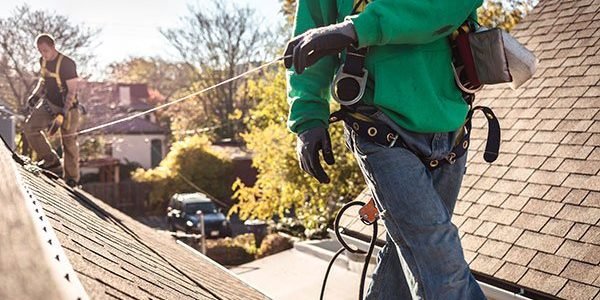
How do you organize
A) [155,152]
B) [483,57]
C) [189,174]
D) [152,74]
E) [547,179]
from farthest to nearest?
[152,74] → [155,152] → [189,174] → [547,179] → [483,57]

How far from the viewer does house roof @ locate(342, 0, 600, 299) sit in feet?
13.0

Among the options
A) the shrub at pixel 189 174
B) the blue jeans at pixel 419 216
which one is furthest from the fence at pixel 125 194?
the blue jeans at pixel 419 216

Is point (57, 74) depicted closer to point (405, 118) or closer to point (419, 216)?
point (405, 118)

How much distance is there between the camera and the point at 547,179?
4578mm

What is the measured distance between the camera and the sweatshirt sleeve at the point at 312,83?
7.27ft

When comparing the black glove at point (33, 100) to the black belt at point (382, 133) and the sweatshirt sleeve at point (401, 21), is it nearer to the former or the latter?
the black belt at point (382, 133)

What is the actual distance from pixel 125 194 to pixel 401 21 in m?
27.7

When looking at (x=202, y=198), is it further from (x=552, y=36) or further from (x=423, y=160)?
(x=423, y=160)

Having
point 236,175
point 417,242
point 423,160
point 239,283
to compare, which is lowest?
point 236,175

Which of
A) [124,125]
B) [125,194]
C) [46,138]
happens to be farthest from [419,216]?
[124,125]

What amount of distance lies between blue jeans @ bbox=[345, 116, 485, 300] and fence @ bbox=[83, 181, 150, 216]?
89.1ft

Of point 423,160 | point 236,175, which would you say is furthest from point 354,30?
point 236,175

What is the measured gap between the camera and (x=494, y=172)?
16.5ft

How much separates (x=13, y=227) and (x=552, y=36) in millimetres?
5905
